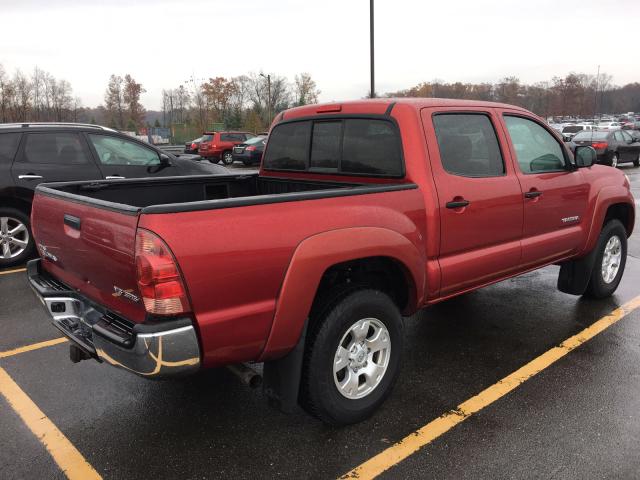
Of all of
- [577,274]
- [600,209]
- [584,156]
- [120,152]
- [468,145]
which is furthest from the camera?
[120,152]

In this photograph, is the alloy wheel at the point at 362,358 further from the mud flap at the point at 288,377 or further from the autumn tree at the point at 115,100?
the autumn tree at the point at 115,100

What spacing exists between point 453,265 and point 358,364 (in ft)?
3.09

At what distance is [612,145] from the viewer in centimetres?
1958

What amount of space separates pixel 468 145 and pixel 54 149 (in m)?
5.40

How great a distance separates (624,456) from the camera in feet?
8.91

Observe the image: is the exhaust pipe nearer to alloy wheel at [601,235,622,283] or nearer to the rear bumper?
the rear bumper

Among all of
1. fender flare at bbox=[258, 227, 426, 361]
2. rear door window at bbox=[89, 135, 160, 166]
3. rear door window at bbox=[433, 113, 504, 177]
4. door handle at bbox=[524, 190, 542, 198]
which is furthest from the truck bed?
rear door window at bbox=[89, 135, 160, 166]

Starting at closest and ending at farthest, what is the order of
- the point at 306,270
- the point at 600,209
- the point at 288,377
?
the point at 306,270 → the point at 288,377 → the point at 600,209

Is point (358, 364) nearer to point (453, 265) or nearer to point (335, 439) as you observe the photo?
point (335, 439)

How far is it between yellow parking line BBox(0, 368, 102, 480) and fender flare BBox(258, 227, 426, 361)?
1.11m

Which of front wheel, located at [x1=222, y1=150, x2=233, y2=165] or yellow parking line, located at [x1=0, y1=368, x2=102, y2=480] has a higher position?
front wheel, located at [x1=222, y1=150, x2=233, y2=165]

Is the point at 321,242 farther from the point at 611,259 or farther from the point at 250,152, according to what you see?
the point at 250,152

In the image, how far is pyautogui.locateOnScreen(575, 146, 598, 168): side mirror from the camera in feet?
14.5

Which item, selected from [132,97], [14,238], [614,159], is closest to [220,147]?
[614,159]
